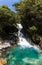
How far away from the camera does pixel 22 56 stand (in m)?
20.3

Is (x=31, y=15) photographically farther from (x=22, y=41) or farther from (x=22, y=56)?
(x=22, y=56)

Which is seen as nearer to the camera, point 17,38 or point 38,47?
point 38,47

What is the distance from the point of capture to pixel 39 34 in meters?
25.2

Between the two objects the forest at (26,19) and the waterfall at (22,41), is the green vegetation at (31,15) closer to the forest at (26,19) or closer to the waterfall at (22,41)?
the forest at (26,19)

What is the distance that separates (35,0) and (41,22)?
291cm

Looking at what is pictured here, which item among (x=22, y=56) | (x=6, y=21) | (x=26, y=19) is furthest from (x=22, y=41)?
(x=22, y=56)

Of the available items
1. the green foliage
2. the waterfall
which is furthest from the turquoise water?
the green foliage

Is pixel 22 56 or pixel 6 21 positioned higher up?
pixel 6 21

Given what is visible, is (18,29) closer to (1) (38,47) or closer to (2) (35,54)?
(1) (38,47)

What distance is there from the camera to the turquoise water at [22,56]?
719 inches

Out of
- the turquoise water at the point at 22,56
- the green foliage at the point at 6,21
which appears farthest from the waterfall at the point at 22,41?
the green foliage at the point at 6,21

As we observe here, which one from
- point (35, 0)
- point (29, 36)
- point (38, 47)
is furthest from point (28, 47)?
point (35, 0)

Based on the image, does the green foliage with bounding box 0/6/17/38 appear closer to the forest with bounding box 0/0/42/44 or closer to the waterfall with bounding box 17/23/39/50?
the forest with bounding box 0/0/42/44

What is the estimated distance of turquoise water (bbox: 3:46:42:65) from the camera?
18.3 metres
